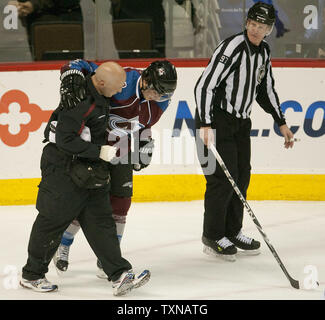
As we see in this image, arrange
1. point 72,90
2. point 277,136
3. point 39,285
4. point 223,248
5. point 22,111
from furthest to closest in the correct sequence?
point 277,136 → point 22,111 → point 223,248 → point 39,285 → point 72,90

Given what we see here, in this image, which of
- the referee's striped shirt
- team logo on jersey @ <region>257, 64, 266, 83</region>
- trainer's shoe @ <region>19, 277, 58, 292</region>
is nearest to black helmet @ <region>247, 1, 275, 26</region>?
the referee's striped shirt

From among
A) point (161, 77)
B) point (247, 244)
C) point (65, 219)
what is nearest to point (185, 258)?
point (247, 244)

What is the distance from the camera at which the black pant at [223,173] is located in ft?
12.5

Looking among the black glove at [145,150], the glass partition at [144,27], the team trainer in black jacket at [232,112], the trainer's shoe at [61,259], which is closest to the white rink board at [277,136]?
the glass partition at [144,27]

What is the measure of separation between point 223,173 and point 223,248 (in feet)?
1.23

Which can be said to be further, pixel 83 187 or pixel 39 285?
pixel 39 285

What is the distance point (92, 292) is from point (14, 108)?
199 centimetres

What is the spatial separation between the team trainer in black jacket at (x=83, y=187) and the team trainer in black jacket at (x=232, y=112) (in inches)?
27.9

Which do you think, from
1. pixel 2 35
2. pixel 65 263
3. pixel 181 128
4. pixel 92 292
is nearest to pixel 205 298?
pixel 92 292

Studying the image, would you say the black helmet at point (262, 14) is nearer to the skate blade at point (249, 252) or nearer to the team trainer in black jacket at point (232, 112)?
the team trainer in black jacket at point (232, 112)

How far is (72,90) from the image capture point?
10.1 ft

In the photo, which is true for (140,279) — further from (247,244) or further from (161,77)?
(247,244)

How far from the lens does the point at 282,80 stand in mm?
5219
